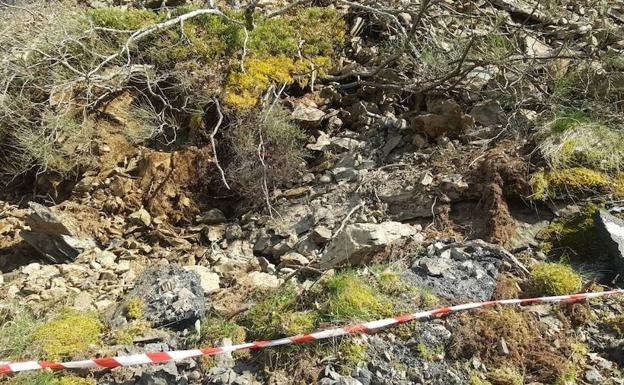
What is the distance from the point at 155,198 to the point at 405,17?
362 centimetres

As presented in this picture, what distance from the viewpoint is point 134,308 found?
3.27 metres

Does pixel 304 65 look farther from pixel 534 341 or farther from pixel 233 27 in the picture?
pixel 534 341

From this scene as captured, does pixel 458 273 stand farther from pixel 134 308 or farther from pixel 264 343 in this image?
pixel 134 308

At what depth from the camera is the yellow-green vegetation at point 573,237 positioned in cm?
372

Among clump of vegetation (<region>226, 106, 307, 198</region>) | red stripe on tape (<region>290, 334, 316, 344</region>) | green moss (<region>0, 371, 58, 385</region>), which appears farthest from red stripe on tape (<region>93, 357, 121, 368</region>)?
clump of vegetation (<region>226, 106, 307, 198</region>)

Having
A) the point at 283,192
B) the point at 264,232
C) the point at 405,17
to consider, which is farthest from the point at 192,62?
the point at 405,17

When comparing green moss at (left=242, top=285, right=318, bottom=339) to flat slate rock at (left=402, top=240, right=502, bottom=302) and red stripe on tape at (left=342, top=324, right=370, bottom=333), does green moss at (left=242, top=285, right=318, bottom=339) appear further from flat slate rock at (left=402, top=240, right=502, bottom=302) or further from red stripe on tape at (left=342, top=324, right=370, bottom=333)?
flat slate rock at (left=402, top=240, right=502, bottom=302)

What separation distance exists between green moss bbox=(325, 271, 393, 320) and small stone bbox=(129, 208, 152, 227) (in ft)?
6.88

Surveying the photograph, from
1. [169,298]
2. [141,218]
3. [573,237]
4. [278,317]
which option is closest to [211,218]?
[141,218]

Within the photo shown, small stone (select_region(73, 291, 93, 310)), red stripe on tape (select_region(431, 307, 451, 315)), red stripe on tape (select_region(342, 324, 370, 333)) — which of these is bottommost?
small stone (select_region(73, 291, 93, 310))

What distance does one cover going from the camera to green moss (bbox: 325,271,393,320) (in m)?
3.08

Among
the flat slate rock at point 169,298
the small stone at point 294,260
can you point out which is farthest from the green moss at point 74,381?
the small stone at point 294,260

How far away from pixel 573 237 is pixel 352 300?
1.81 meters

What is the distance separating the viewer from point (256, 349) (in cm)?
302
